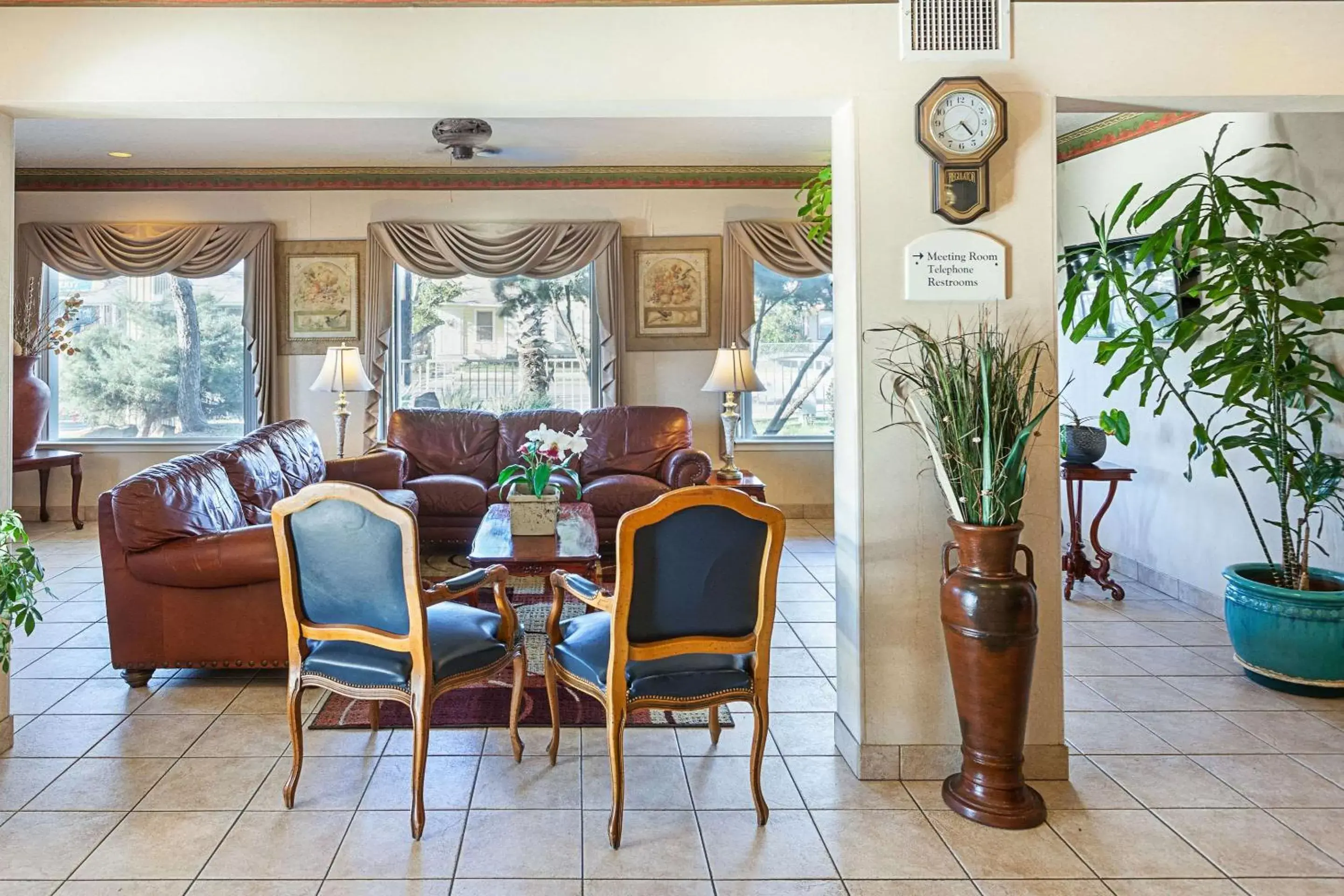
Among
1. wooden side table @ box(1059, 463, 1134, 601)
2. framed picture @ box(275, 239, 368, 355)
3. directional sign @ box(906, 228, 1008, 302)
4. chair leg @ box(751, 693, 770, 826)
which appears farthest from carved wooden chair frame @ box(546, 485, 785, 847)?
framed picture @ box(275, 239, 368, 355)

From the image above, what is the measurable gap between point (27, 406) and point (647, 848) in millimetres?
6615

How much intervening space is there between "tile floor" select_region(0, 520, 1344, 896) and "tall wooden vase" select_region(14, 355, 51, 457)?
149 inches

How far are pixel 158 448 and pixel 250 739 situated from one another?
508cm

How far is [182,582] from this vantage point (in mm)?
3555

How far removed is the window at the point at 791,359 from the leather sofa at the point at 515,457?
1.00 metres

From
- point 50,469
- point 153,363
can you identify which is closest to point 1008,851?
point 153,363

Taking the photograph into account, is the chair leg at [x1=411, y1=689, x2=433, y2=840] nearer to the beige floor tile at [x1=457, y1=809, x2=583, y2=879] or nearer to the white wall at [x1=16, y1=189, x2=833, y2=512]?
the beige floor tile at [x1=457, y1=809, x2=583, y2=879]

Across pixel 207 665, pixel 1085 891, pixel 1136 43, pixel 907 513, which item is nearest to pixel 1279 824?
pixel 1085 891

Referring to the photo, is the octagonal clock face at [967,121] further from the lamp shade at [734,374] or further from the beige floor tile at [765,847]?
the lamp shade at [734,374]

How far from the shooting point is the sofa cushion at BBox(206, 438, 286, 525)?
4.35 metres

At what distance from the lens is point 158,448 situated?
7.34m

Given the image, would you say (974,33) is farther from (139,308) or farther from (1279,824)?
(139,308)

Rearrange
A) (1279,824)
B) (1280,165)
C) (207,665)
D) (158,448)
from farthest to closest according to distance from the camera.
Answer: (158,448) → (1280,165) → (207,665) → (1279,824)

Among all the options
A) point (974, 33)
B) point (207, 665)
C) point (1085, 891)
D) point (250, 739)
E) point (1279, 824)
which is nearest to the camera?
point (1085, 891)
